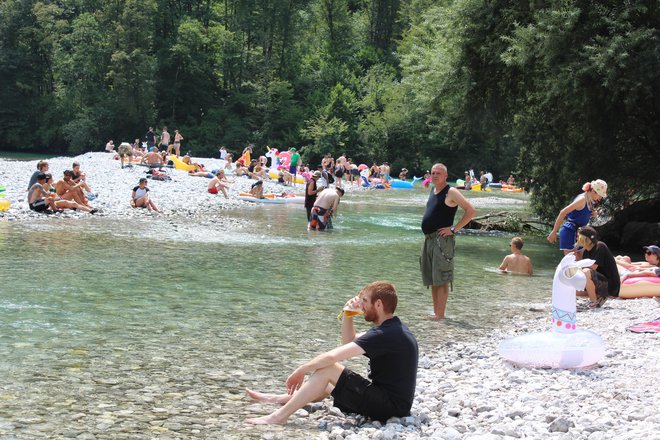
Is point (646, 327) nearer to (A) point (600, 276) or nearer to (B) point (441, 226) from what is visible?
(A) point (600, 276)

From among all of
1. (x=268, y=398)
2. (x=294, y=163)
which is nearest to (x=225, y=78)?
(x=294, y=163)

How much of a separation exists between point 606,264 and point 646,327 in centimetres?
204

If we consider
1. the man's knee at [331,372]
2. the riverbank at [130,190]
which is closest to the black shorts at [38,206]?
the riverbank at [130,190]

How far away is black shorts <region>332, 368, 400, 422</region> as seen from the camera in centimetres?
602

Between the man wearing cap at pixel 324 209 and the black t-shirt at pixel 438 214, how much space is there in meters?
11.0

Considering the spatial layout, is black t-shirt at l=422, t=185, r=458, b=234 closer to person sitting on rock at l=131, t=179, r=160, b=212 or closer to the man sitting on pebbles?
the man sitting on pebbles

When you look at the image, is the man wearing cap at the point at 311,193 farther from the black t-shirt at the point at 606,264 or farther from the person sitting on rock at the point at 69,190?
the black t-shirt at the point at 606,264

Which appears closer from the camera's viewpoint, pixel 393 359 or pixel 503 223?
pixel 393 359

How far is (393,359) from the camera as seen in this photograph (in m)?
5.99

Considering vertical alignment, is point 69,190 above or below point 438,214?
below

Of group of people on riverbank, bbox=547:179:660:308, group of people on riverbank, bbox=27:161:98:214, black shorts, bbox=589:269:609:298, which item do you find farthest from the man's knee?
group of people on riverbank, bbox=27:161:98:214

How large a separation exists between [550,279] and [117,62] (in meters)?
56.9

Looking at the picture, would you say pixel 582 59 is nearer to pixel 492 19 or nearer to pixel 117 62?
pixel 492 19

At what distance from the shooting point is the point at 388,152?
61094 millimetres
